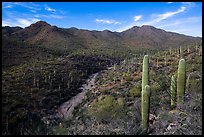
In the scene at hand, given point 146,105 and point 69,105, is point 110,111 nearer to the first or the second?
point 146,105

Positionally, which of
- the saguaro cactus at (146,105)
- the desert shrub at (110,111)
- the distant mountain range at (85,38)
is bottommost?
the desert shrub at (110,111)

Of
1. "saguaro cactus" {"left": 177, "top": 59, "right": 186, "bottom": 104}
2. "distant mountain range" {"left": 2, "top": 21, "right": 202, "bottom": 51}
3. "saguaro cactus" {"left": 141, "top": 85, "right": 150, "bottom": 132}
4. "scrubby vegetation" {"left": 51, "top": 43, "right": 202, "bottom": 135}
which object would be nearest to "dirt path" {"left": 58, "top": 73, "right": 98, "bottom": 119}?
"scrubby vegetation" {"left": 51, "top": 43, "right": 202, "bottom": 135}

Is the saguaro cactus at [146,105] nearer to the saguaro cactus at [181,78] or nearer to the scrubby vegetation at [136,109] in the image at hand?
the scrubby vegetation at [136,109]

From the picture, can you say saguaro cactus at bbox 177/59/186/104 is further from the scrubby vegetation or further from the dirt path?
the dirt path

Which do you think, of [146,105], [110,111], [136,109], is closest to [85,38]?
[110,111]

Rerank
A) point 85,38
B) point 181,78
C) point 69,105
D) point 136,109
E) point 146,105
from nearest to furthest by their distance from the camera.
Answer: point 146,105 → point 181,78 → point 136,109 → point 69,105 → point 85,38

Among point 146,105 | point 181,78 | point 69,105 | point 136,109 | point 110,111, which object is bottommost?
point 69,105

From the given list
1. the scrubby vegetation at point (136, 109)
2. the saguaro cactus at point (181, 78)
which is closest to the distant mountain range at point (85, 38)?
the scrubby vegetation at point (136, 109)

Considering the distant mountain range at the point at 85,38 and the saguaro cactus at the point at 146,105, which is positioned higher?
the distant mountain range at the point at 85,38

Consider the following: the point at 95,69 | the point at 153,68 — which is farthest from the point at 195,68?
the point at 95,69
